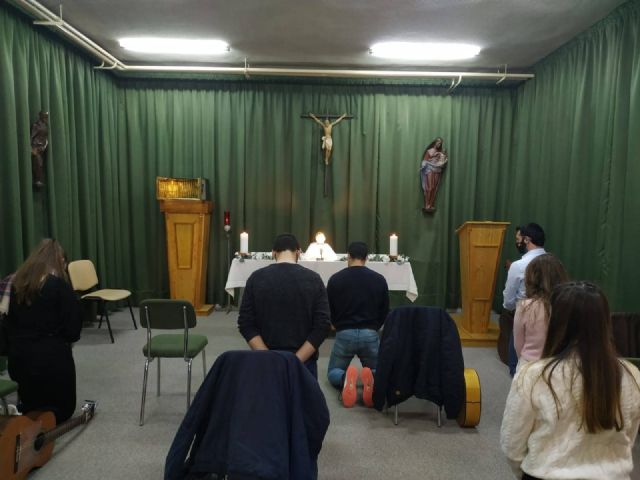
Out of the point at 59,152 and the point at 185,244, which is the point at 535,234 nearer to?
the point at 185,244

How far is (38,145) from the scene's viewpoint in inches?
182

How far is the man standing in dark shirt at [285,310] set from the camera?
2514 millimetres

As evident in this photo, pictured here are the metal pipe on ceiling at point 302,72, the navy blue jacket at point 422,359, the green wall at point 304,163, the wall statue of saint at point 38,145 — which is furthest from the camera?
the green wall at point 304,163

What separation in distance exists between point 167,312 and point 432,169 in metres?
4.42

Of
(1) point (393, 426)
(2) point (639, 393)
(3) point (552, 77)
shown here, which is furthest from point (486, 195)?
(2) point (639, 393)

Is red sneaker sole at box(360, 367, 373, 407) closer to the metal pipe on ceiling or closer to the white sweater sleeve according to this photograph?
the white sweater sleeve

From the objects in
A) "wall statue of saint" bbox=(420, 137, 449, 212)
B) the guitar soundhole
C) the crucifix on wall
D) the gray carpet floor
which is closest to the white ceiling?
the crucifix on wall

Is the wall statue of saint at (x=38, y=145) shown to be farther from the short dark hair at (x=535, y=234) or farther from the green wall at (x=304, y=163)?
the short dark hair at (x=535, y=234)

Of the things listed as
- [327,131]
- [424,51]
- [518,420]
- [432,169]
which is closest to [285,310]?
[518,420]

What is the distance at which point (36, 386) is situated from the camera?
285 centimetres

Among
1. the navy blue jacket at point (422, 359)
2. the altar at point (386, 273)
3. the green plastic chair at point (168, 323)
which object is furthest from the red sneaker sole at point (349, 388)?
the altar at point (386, 273)

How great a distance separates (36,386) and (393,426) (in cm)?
232

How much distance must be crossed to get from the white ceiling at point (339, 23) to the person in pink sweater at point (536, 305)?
2816 mm

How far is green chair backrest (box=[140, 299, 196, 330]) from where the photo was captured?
3221 millimetres
